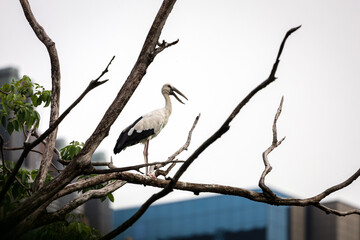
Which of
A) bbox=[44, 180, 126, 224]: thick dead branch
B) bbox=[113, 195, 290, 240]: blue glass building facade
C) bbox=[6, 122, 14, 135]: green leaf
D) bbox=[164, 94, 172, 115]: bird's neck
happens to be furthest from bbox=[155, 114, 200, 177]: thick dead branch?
bbox=[113, 195, 290, 240]: blue glass building facade

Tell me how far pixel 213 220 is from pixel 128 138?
2394 inches

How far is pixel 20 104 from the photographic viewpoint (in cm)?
866

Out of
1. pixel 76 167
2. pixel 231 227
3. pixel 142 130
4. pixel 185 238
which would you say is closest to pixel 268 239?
pixel 231 227

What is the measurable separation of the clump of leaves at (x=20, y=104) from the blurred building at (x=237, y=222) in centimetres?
5784

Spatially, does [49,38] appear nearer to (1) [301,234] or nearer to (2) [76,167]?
(2) [76,167]

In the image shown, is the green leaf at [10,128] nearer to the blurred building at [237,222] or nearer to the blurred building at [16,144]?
the blurred building at [16,144]

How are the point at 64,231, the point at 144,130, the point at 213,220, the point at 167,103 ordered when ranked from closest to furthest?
1. the point at 64,231
2. the point at 144,130
3. the point at 167,103
4. the point at 213,220

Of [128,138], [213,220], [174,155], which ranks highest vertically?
[128,138]

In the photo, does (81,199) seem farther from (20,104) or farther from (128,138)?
(128,138)

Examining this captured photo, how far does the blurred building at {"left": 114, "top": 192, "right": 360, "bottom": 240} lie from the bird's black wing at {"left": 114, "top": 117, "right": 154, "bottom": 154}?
5536 centimetres

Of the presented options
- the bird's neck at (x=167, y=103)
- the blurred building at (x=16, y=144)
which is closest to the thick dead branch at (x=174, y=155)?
the bird's neck at (x=167, y=103)

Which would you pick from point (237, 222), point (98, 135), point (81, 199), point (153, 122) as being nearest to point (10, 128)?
point (81, 199)

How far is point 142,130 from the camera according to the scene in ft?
37.9

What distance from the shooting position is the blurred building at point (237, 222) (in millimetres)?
67062
